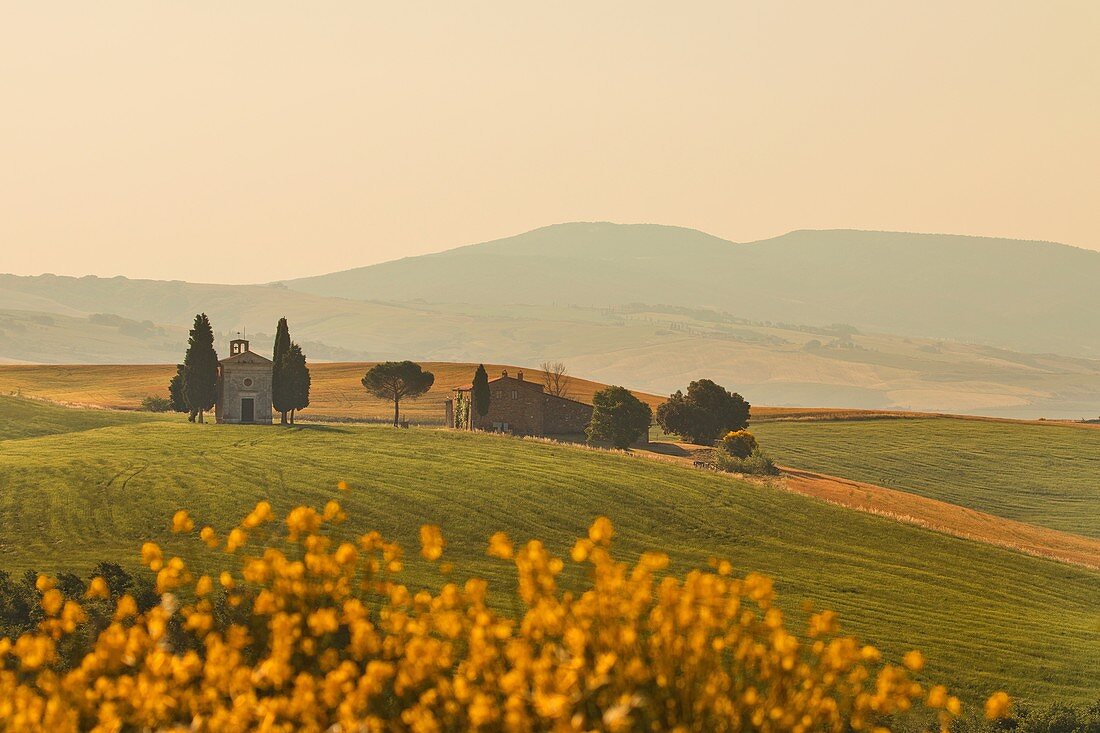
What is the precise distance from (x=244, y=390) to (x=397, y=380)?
1690cm

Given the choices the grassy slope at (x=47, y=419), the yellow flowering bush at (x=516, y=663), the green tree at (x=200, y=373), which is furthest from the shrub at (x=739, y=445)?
the yellow flowering bush at (x=516, y=663)

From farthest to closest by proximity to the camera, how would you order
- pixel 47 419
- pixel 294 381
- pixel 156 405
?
pixel 156 405 → pixel 47 419 → pixel 294 381

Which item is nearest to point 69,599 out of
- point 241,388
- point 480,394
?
point 241,388

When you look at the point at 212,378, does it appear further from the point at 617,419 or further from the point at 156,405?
the point at 156,405

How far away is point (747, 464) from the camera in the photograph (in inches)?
3526

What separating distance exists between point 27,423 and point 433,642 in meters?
86.0

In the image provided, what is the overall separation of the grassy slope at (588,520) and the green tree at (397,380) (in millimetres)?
23356

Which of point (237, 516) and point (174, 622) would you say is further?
point (237, 516)

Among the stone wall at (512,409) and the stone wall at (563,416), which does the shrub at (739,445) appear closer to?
the stone wall at (563,416)

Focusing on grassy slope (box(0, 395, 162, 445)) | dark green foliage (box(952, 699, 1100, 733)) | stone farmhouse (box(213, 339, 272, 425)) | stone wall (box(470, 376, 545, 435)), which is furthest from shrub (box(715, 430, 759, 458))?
dark green foliage (box(952, 699, 1100, 733))

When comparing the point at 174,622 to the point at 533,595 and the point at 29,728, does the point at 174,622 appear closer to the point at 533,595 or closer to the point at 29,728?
the point at 29,728

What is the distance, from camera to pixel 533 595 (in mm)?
12789

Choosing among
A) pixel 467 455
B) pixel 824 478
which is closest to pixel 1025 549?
pixel 824 478

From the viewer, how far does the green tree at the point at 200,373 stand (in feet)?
300
